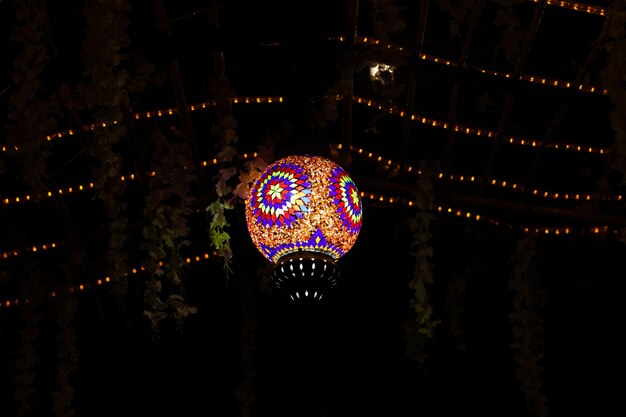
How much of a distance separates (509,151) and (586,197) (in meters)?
0.60

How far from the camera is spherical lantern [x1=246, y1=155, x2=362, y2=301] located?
338 centimetres

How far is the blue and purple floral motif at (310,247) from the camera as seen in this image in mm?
3396

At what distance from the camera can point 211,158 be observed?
493 cm

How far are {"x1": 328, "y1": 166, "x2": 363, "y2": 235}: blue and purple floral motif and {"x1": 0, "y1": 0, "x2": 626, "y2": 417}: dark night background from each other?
1.09 ft

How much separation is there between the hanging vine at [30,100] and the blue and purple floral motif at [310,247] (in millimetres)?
1282

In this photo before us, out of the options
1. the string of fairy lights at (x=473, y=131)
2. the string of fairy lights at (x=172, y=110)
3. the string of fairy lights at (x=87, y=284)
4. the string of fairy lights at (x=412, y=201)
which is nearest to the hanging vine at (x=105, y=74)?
the string of fairy lights at (x=172, y=110)

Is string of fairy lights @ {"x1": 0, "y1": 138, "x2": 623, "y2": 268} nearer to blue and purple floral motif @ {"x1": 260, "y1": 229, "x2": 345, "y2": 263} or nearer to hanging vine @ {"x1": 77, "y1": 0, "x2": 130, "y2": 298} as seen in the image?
hanging vine @ {"x1": 77, "y1": 0, "x2": 130, "y2": 298}

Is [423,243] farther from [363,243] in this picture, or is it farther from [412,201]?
[363,243]

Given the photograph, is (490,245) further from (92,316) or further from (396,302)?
(92,316)

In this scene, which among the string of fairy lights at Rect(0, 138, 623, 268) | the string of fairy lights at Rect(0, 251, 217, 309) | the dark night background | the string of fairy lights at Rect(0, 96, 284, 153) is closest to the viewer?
the dark night background

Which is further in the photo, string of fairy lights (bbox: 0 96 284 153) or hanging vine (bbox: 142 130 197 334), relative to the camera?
string of fairy lights (bbox: 0 96 284 153)

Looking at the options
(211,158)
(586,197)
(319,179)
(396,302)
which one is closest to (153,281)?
(211,158)

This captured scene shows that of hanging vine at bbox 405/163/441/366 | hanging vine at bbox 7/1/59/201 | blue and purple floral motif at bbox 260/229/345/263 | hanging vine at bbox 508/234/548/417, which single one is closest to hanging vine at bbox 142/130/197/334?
hanging vine at bbox 7/1/59/201

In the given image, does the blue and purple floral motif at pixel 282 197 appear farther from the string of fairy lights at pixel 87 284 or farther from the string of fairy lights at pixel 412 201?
the string of fairy lights at pixel 87 284
